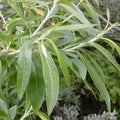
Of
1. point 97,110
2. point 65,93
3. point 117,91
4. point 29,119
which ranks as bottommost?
point 97,110

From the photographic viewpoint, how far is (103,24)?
6.13ft

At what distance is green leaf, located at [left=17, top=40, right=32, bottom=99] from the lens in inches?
21.3

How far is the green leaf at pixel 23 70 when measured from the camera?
54 cm

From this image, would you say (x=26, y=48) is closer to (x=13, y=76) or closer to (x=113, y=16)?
(x=13, y=76)

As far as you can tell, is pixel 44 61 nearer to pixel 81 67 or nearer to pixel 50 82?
pixel 50 82

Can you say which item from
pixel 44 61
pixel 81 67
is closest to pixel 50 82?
pixel 44 61

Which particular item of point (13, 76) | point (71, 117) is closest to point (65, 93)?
point (71, 117)

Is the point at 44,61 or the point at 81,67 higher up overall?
the point at 44,61

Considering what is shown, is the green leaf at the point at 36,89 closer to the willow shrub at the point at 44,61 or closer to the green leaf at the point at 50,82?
the willow shrub at the point at 44,61

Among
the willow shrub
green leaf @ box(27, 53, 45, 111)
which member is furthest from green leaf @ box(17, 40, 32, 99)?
green leaf @ box(27, 53, 45, 111)

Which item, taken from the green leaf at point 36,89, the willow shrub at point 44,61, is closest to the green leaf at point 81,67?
the willow shrub at point 44,61

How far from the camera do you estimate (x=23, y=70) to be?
0.55 m

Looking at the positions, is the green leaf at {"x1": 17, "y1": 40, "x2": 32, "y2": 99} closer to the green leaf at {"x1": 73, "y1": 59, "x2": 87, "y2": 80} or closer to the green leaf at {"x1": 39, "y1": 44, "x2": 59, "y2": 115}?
the green leaf at {"x1": 39, "y1": 44, "x2": 59, "y2": 115}

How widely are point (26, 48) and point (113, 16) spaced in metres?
1.71
